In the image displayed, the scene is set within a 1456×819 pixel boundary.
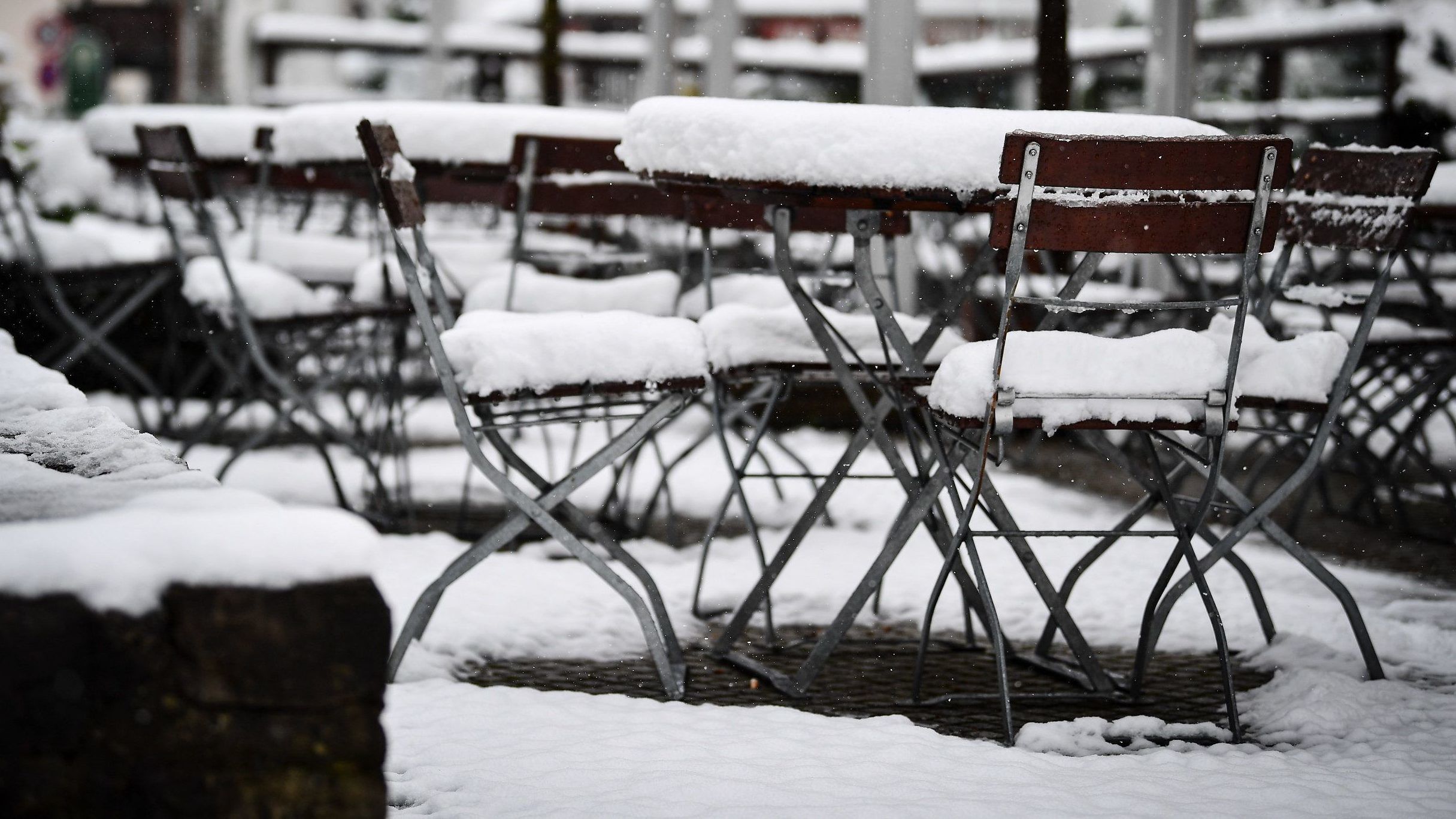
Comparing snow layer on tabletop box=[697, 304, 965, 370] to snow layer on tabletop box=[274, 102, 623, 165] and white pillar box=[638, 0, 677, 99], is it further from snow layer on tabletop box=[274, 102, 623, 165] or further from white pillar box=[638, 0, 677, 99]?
white pillar box=[638, 0, 677, 99]

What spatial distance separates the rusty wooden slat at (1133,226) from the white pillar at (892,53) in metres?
4.11

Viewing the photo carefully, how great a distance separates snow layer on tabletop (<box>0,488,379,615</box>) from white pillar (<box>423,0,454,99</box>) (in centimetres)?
1146

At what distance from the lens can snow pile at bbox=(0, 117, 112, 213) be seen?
26.5 feet

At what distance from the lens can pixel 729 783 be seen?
2.05m

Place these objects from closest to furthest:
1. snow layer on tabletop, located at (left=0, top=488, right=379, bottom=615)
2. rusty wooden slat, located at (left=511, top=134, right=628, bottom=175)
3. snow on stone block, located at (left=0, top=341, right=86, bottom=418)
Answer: snow layer on tabletop, located at (left=0, top=488, right=379, bottom=615) < snow on stone block, located at (left=0, top=341, right=86, bottom=418) < rusty wooden slat, located at (left=511, top=134, right=628, bottom=175)

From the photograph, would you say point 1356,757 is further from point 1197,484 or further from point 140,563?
point 1197,484

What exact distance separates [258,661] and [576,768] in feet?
3.17

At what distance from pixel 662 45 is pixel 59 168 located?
386 cm

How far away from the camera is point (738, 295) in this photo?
373 centimetres

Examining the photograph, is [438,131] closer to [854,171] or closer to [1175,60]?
[854,171]

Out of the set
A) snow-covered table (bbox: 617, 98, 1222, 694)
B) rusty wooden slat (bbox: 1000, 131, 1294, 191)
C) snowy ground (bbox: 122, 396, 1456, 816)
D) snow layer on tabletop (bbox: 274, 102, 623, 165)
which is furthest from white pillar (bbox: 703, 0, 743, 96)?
rusty wooden slat (bbox: 1000, 131, 1294, 191)

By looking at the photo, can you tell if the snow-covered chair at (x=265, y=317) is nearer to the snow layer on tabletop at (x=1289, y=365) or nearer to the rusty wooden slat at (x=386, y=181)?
the rusty wooden slat at (x=386, y=181)

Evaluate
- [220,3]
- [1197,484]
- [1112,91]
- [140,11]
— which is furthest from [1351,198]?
[140,11]

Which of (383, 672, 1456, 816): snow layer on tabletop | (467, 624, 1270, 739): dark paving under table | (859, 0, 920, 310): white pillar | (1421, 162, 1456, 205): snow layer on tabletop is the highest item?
(859, 0, 920, 310): white pillar
